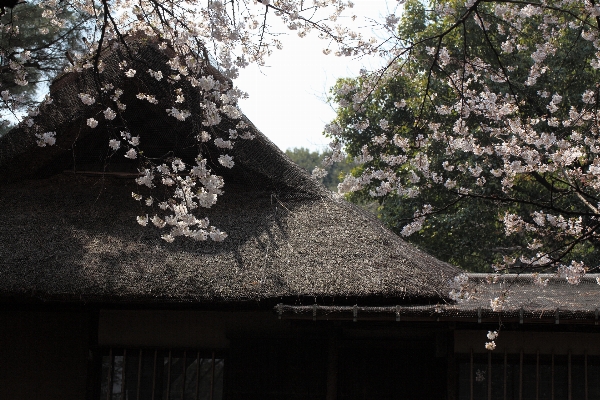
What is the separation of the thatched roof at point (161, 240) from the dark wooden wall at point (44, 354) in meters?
0.67

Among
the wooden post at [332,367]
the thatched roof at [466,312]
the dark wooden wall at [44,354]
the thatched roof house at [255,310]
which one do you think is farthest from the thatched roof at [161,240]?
the dark wooden wall at [44,354]

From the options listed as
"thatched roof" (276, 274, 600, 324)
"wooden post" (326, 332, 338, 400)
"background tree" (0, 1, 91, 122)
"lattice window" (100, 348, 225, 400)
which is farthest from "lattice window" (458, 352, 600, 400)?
"background tree" (0, 1, 91, 122)

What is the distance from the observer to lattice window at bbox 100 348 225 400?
19.8ft

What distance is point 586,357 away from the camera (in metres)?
5.59

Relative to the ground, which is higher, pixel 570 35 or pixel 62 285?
pixel 570 35

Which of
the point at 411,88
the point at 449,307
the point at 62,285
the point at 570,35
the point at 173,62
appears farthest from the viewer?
the point at 411,88

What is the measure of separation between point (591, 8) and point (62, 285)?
430 centimetres

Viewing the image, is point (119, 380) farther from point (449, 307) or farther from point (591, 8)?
point (591, 8)

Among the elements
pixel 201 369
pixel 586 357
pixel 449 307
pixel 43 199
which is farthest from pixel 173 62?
pixel 586 357

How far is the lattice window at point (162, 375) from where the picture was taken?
6027 millimetres

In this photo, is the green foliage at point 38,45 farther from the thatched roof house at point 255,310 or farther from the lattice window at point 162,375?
the lattice window at point 162,375

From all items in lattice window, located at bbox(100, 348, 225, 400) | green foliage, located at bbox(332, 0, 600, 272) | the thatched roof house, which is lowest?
lattice window, located at bbox(100, 348, 225, 400)

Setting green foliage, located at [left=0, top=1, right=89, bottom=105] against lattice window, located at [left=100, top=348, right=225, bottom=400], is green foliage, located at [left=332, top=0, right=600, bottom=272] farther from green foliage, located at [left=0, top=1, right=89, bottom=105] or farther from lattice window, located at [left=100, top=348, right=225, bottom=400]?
lattice window, located at [left=100, top=348, right=225, bottom=400]

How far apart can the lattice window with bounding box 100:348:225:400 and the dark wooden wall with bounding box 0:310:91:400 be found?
0.26 metres
